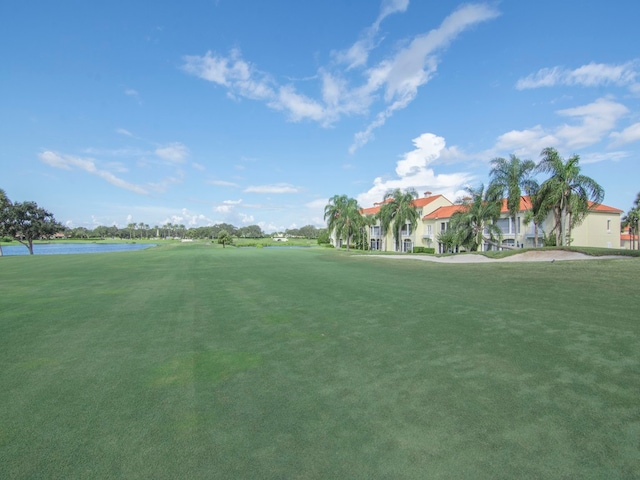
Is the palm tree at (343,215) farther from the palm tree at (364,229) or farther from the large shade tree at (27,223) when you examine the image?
the large shade tree at (27,223)

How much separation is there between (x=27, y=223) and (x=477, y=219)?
55586 millimetres

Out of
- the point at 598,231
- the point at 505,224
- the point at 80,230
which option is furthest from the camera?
the point at 80,230

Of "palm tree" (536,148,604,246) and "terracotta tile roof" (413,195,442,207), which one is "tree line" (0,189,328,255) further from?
"palm tree" (536,148,604,246)

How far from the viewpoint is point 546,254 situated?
827 inches

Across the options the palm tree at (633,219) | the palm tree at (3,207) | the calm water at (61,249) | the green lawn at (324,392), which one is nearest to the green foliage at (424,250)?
the palm tree at (633,219)

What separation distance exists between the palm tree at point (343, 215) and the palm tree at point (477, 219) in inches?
727

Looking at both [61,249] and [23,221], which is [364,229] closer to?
[23,221]

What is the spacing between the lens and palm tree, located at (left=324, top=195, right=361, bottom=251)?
53.5 m

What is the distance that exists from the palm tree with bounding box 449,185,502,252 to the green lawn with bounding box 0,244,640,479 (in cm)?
2644

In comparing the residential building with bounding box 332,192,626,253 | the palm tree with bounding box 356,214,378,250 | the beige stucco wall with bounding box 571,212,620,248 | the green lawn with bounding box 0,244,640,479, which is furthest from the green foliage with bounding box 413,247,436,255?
the green lawn with bounding box 0,244,640,479

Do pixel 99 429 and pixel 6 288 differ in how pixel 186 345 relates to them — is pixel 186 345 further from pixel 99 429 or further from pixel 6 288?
pixel 6 288

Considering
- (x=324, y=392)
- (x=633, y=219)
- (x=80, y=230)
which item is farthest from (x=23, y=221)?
(x=80, y=230)

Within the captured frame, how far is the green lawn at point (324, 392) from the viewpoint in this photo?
2.90 m

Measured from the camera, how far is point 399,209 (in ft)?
154
